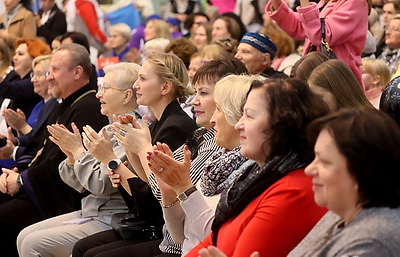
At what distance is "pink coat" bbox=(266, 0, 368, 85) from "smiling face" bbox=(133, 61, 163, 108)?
862 millimetres

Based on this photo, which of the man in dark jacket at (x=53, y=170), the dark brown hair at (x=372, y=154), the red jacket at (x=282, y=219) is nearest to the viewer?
the dark brown hair at (x=372, y=154)

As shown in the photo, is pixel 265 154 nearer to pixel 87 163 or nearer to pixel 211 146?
pixel 211 146

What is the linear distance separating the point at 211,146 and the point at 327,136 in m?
1.61

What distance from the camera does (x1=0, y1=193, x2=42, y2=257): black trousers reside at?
550 cm

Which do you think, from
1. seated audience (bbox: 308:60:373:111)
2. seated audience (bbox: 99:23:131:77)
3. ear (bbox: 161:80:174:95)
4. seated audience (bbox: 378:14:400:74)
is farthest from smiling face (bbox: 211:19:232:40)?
seated audience (bbox: 308:60:373:111)

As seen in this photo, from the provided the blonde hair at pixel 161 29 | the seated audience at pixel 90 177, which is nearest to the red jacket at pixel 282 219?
the seated audience at pixel 90 177

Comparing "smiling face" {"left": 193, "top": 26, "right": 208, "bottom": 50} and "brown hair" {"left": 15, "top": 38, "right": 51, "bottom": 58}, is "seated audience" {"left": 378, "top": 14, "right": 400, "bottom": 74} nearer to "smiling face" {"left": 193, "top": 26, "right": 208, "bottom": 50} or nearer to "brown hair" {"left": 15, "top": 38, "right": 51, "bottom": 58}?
"smiling face" {"left": 193, "top": 26, "right": 208, "bottom": 50}

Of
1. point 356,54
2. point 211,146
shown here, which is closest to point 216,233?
point 211,146

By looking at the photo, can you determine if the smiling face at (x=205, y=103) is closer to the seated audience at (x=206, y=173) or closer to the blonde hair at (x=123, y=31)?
the seated audience at (x=206, y=173)

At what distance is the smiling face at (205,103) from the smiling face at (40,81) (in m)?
2.50

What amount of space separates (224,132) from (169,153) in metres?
0.27

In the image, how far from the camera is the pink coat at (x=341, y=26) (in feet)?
14.9

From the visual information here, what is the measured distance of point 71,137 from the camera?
Result: 4.73 metres

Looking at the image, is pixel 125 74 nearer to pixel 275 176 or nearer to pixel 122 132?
pixel 122 132
